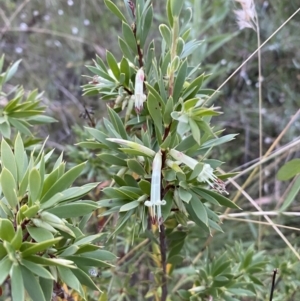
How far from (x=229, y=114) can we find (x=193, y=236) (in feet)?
2.89

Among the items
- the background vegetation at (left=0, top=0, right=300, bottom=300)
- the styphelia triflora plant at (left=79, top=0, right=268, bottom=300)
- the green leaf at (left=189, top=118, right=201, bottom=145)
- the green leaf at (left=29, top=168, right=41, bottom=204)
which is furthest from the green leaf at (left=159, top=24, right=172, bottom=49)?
the background vegetation at (left=0, top=0, right=300, bottom=300)

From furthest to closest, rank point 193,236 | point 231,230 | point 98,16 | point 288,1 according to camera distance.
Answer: point 98,16, point 288,1, point 231,230, point 193,236

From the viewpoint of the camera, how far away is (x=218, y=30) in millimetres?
1398

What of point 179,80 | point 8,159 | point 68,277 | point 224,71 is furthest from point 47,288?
point 224,71

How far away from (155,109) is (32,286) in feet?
0.67

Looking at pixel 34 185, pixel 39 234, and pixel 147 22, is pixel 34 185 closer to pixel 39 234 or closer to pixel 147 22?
pixel 39 234

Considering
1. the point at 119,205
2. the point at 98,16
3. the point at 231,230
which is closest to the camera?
the point at 119,205

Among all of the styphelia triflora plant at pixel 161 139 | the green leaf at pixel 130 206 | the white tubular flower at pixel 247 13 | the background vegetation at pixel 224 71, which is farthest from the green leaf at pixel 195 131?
the background vegetation at pixel 224 71

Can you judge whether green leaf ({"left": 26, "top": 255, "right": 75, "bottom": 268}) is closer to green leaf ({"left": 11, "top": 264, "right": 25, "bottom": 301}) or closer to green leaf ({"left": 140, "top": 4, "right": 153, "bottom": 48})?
green leaf ({"left": 11, "top": 264, "right": 25, "bottom": 301})

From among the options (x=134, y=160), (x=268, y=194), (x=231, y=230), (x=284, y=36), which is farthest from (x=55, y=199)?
(x=284, y=36)

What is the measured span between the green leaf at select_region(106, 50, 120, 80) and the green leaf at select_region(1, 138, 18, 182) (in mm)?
169

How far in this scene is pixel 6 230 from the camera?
318 mm

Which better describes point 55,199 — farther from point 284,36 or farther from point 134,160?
point 284,36

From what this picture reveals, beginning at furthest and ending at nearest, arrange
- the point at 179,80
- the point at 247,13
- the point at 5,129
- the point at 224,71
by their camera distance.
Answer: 1. the point at 224,71
2. the point at 247,13
3. the point at 5,129
4. the point at 179,80
